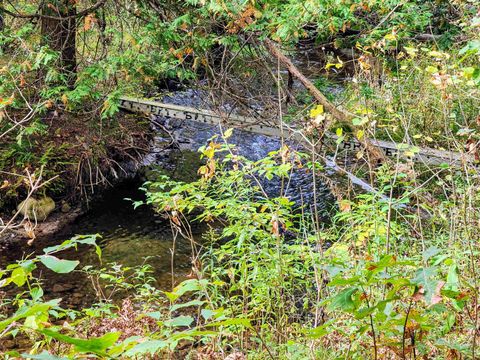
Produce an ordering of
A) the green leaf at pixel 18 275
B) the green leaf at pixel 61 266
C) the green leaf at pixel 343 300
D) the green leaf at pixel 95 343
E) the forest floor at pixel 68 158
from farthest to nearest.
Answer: the forest floor at pixel 68 158 < the green leaf at pixel 18 275 < the green leaf at pixel 343 300 < the green leaf at pixel 61 266 < the green leaf at pixel 95 343

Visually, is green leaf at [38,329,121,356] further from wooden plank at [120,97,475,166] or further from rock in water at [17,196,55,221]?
rock in water at [17,196,55,221]

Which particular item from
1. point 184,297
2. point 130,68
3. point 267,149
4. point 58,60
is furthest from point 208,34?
point 267,149

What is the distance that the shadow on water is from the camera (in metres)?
5.80

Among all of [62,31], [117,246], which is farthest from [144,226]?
[62,31]

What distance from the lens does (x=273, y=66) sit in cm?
712

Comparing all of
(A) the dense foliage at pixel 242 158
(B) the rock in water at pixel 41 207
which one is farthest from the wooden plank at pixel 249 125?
(B) the rock in water at pixel 41 207

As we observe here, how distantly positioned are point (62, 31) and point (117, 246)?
3.17 meters

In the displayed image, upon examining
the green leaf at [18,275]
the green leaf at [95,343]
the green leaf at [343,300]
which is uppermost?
the green leaf at [95,343]

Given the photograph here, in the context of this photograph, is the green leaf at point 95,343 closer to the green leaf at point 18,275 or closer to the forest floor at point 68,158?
the green leaf at point 18,275

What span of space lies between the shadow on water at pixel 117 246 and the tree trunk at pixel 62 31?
74.6 inches

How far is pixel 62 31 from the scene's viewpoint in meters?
7.45

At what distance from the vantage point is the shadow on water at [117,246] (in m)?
5.80

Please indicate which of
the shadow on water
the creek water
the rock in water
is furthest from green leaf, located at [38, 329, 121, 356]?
the rock in water

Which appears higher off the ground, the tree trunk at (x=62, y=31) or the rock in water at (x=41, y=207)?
the tree trunk at (x=62, y=31)
